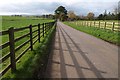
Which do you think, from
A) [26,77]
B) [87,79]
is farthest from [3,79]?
[87,79]

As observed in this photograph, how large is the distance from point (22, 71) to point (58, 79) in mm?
1022

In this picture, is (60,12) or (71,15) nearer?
(71,15)

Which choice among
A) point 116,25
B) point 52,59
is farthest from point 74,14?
point 52,59

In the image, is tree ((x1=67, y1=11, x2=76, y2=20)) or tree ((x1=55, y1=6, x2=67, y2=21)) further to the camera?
tree ((x1=67, y1=11, x2=76, y2=20))

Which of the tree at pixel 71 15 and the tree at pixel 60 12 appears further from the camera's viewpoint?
the tree at pixel 71 15

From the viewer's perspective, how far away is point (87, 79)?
20.5 feet

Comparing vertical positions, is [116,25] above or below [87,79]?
above

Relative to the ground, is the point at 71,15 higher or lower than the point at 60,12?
lower

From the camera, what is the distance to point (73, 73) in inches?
272

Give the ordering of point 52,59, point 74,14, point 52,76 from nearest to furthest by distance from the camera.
A: point 52,76 < point 52,59 < point 74,14

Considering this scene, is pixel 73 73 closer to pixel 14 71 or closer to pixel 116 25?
pixel 14 71

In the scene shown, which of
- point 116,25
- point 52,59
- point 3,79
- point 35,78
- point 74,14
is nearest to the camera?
point 3,79

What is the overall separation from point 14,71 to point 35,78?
667 millimetres

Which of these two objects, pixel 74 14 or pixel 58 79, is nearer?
pixel 58 79
